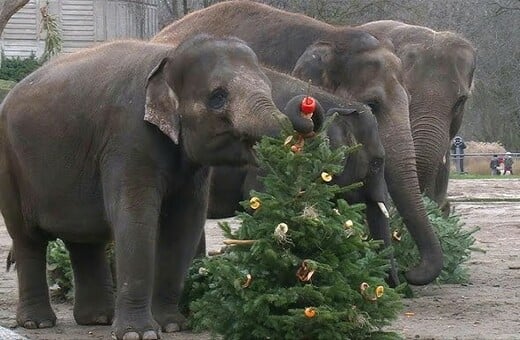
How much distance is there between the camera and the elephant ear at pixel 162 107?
736 cm

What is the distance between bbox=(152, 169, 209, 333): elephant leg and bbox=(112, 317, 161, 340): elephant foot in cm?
60

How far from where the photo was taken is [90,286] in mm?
8523

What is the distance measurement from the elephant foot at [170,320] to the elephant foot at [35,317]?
791 mm

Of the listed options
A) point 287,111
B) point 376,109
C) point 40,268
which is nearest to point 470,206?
point 376,109

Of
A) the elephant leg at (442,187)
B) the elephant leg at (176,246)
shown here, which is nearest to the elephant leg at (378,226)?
the elephant leg at (176,246)

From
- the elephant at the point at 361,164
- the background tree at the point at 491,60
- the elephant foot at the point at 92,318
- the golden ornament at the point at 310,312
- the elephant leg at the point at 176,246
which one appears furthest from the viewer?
the background tree at the point at 491,60

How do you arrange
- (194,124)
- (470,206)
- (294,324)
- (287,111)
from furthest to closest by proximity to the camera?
(470,206) → (194,124) → (287,111) → (294,324)

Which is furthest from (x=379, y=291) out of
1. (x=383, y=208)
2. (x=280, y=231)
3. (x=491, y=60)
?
(x=491, y=60)

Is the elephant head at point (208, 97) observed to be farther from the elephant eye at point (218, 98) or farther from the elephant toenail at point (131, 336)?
the elephant toenail at point (131, 336)

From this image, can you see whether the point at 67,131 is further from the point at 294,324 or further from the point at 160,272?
the point at 294,324

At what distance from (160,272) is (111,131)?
959mm

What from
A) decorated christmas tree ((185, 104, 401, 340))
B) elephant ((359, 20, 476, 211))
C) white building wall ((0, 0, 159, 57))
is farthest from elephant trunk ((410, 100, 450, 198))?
white building wall ((0, 0, 159, 57))

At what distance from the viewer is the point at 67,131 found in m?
7.96

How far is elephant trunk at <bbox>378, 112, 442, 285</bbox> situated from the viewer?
29.1 ft
